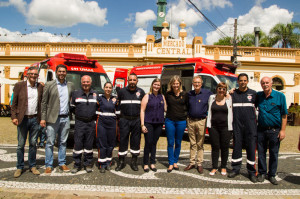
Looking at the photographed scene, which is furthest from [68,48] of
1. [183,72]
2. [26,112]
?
[26,112]

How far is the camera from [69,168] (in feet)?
16.4

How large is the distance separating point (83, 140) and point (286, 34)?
2936 cm

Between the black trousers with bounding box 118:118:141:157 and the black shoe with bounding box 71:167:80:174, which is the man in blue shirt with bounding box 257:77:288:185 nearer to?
the black trousers with bounding box 118:118:141:157

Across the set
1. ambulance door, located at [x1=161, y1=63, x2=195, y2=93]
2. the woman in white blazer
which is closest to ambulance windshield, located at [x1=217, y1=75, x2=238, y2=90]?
ambulance door, located at [x1=161, y1=63, x2=195, y2=93]

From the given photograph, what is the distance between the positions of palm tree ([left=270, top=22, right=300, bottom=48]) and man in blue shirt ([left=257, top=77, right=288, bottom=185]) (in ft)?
88.8

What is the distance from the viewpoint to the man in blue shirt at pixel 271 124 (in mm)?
4484

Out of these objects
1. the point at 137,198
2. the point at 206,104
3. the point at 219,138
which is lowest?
the point at 137,198

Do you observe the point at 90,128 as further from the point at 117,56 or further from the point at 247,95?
the point at 117,56

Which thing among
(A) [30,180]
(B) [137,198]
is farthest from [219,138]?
(A) [30,180]

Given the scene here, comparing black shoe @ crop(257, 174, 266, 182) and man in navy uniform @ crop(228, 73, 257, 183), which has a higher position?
man in navy uniform @ crop(228, 73, 257, 183)

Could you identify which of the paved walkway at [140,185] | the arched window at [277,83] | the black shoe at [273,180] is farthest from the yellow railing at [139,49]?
the black shoe at [273,180]

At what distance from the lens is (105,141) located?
495 centimetres

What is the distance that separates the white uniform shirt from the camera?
180 inches

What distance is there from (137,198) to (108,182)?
809 millimetres
